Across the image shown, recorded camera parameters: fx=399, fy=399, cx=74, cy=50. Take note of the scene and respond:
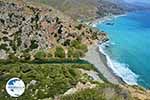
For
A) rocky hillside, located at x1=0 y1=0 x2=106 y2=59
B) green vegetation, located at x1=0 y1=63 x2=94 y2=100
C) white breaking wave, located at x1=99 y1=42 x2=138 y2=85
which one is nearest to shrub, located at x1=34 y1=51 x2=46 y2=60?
rocky hillside, located at x1=0 y1=0 x2=106 y2=59

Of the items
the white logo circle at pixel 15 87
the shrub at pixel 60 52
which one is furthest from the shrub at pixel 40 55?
the white logo circle at pixel 15 87

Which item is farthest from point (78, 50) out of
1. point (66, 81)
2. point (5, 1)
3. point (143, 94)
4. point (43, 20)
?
point (66, 81)

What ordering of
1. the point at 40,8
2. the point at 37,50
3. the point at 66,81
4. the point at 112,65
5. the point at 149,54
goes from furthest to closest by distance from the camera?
the point at 40,8 < the point at 149,54 < the point at 37,50 < the point at 112,65 < the point at 66,81

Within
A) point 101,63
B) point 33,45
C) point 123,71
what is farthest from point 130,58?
point 33,45

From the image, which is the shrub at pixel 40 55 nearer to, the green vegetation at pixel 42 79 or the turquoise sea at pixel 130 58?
the turquoise sea at pixel 130 58

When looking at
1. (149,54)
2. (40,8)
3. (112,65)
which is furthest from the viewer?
(40,8)

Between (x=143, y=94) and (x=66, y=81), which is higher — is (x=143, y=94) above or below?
below

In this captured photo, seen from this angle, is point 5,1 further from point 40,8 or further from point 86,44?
point 86,44

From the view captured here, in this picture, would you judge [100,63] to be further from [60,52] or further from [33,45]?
[33,45]
